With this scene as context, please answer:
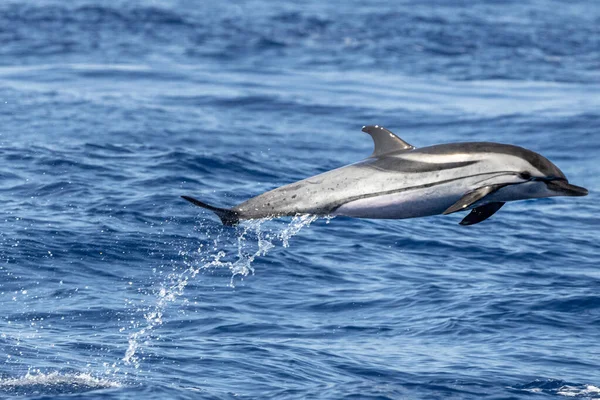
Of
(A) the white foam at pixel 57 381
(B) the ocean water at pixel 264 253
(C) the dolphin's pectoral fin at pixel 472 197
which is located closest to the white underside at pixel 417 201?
(C) the dolphin's pectoral fin at pixel 472 197

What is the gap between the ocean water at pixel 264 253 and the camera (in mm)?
10844

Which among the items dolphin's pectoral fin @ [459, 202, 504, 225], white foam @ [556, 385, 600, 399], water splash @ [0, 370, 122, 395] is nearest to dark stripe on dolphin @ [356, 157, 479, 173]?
dolphin's pectoral fin @ [459, 202, 504, 225]

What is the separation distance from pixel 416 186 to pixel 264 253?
20.0 ft

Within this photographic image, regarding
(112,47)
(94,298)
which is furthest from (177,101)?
(94,298)

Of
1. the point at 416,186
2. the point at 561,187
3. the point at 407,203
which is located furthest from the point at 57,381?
the point at 561,187

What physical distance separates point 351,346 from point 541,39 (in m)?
33.1

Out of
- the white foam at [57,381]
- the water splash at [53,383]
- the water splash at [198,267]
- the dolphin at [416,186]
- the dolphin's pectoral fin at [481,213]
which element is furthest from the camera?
the water splash at [198,267]

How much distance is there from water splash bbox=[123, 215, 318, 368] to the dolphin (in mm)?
2610

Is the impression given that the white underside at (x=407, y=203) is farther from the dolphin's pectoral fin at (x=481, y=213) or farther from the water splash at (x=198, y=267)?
the water splash at (x=198, y=267)

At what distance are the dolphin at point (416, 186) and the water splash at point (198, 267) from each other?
261 cm

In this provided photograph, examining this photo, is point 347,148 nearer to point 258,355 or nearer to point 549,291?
point 549,291

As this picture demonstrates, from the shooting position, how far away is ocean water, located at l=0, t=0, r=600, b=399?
427 inches

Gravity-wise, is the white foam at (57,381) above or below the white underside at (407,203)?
below

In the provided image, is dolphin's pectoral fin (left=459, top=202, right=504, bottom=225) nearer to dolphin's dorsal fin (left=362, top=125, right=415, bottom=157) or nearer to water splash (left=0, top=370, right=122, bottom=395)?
dolphin's dorsal fin (left=362, top=125, right=415, bottom=157)
